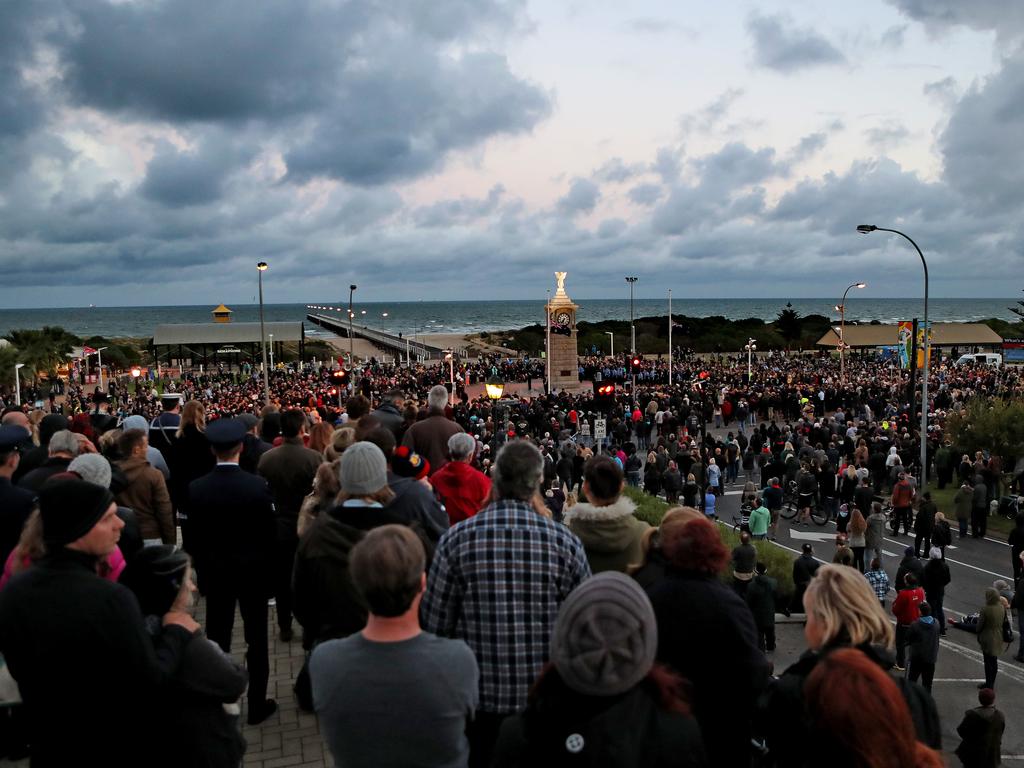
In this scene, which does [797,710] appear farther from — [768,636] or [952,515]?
[952,515]

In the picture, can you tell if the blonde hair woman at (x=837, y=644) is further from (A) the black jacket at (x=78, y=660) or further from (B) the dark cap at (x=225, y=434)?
(B) the dark cap at (x=225, y=434)

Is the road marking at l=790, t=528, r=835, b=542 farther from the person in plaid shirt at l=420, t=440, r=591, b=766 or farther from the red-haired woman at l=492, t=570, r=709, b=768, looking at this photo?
the red-haired woman at l=492, t=570, r=709, b=768

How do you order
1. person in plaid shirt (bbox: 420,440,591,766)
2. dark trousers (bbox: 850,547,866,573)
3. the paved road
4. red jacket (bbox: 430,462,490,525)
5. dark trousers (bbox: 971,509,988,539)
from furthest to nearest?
dark trousers (bbox: 971,509,988,539)
dark trousers (bbox: 850,547,866,573)
the paved road
red jacket (bbox: 430,462,490,525)
person in plaid shirt (bbox: 420,440,591,766)

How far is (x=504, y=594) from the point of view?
3188 millimetres

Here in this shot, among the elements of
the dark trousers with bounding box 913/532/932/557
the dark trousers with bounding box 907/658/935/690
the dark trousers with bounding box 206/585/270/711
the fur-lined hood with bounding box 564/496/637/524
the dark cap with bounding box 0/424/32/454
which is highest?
the dark cap with bounding box 0/424/32/454

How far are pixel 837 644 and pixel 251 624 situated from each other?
3.54 m

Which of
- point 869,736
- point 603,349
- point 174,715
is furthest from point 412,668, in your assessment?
point 603,349

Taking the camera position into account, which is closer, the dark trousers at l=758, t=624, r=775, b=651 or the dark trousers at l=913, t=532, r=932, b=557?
the dark trousers at l=758, t=624, r=775, b=651

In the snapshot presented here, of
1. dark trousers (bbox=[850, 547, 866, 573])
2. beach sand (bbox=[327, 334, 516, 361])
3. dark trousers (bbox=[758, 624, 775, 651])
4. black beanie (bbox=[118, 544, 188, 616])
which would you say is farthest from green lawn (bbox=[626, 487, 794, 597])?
beach sand (bbox=[327, 334, 516, 361])

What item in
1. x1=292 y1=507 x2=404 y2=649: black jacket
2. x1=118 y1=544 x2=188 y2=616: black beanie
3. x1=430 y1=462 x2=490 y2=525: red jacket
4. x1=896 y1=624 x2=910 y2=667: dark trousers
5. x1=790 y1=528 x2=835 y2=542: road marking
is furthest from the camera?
x1=790 y1=528 x2=835 y2=542: road marking

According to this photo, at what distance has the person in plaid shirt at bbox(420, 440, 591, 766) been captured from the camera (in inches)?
126

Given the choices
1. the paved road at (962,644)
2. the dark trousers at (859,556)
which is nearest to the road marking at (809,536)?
the paved road at (962,644)

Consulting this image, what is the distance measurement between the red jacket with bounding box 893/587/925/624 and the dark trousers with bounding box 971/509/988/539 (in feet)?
29.0

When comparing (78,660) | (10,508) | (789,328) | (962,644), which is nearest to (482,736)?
(78,660)
